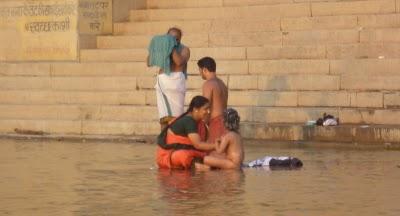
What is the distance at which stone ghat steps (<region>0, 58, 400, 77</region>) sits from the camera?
1673 cm

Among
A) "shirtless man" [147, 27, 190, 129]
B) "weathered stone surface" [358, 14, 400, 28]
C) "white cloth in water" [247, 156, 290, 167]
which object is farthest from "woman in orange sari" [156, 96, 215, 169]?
"weathered stone surface" [358, 14, 400, 28]

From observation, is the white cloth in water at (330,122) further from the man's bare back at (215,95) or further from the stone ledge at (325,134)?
the man's bare back at (215,95)

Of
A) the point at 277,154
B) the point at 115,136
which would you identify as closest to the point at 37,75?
the point at 115,136

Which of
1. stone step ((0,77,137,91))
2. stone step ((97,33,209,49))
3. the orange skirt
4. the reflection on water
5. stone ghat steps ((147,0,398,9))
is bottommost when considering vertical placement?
the reflection on water

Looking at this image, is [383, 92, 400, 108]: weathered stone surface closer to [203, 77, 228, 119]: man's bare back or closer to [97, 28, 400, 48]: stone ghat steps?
[97, 28, 400, 48]: stone ghat steps

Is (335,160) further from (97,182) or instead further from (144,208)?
(144,208)

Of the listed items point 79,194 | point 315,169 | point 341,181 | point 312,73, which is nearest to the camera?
point 79,194

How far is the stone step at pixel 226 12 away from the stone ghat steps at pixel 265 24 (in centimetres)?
20

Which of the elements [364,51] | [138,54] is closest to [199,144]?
[364,51]

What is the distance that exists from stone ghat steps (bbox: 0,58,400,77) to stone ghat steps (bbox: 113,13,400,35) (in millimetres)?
1149

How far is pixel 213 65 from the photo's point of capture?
1373 cm

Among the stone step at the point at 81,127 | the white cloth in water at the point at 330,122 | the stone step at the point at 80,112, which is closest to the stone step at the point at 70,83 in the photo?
the stone step at the point at 80,112

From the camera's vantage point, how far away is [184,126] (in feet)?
41.9

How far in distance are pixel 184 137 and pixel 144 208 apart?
3344 millimetres
